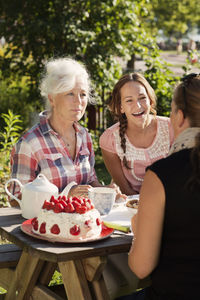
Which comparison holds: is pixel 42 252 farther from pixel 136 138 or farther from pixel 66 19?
pixel 66 19

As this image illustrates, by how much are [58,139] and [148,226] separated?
139cm

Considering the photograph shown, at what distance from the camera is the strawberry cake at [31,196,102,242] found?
2109 mm

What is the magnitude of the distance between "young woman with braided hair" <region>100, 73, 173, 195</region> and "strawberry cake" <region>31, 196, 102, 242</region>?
133cm

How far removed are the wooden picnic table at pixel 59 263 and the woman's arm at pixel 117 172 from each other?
0.97m

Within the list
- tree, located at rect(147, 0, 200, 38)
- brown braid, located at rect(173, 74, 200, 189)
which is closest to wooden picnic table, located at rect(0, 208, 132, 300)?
brown braid, located at rect(173, 74, 200, 189)

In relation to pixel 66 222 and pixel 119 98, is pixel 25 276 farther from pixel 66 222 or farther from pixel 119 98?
pixel 119 98

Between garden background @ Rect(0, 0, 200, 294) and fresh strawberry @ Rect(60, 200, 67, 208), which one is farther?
garden background @ Rect(0, 0, 200, 294)

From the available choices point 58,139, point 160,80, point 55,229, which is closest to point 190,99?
point 55,229

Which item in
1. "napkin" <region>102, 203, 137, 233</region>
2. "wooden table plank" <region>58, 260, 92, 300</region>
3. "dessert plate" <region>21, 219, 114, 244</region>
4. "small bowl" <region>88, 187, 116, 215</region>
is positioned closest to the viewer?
"dessert plate" <region>21, 219, 114, 244</region>

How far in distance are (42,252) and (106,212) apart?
1.96 ft

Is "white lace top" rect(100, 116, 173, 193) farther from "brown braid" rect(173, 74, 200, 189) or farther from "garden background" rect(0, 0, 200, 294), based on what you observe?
"garden background" rect(0, 0, 200, 294)

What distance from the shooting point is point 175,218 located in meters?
1.83

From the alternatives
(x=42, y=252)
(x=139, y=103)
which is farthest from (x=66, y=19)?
(x=42, y=252)

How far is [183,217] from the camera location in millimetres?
1826
